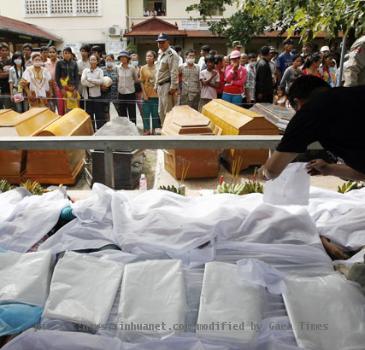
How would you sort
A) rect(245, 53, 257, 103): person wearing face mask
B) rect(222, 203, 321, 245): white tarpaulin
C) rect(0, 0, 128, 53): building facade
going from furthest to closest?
Result: rect(0, 0, 128, 53): building facade
rect(245, 53, 257, 103): person wearing face mask
rect(222, 203, 321, 245): white tarpaulin

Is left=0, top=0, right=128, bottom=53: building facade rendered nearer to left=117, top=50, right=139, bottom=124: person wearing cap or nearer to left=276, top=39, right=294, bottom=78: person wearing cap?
left=276, top=39, right=294, bottom=78: person wearing cap

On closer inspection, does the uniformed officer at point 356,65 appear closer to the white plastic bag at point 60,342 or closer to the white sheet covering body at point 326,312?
the white sheet covering body at point 326,312

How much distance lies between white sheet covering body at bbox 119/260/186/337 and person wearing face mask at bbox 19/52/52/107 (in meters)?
7.41

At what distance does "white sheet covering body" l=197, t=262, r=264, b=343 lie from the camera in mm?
1879

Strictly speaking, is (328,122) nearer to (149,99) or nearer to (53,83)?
(149,99)

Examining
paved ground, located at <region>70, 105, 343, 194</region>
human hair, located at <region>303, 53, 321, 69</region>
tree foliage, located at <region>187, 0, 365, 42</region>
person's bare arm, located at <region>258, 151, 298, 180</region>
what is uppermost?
tree foliage, located at <region>187, 0, 365, 42</region>

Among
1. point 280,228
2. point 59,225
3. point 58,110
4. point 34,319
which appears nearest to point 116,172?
point 59,225

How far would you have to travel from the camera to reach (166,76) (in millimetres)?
8211

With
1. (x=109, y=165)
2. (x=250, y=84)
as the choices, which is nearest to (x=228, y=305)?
(x=109, y=165)

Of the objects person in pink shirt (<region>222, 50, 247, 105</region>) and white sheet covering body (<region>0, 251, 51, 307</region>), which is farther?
person in pink shirt (<region>222, 50, 247, 105</region>)

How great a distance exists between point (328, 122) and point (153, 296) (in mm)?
1151

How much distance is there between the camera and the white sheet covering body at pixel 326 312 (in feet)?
6.06

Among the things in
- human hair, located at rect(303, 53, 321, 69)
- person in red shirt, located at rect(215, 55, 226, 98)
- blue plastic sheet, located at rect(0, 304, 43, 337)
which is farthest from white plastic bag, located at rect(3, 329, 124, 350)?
person in red shirt, located at rect(215, 55, 226, 98)

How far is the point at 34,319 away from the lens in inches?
78.4
